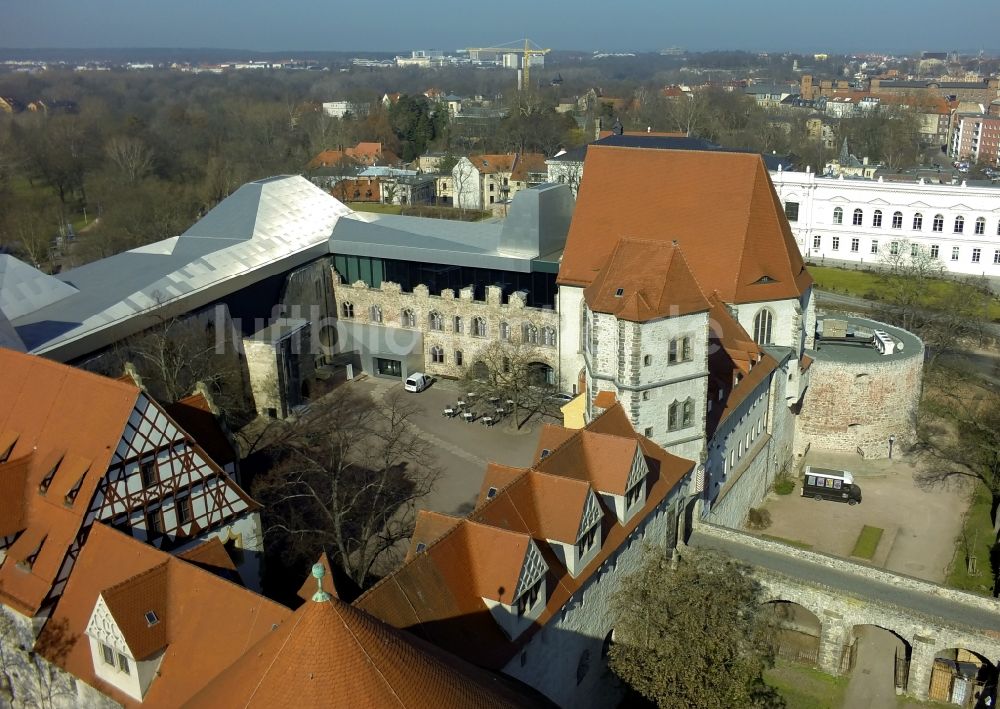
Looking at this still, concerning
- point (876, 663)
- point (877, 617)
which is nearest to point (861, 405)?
point (876, 663)

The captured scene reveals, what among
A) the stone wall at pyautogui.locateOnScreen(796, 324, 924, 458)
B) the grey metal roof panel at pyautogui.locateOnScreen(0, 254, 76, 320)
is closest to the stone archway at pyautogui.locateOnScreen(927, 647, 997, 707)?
the stone wall at pyautogui.locateOnScreen(796, 324, 924, 458)

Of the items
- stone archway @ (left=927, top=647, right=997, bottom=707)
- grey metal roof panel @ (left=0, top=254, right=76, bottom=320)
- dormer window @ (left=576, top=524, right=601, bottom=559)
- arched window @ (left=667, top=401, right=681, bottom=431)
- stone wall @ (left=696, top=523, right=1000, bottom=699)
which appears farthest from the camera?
grey metal roof panel @ (left=0, top=254, right=76, bottom=320)

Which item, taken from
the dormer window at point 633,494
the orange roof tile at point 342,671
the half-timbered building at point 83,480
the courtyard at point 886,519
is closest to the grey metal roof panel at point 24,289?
the half-timbered building at point 83,480

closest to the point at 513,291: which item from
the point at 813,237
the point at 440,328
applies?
the point at 440,328

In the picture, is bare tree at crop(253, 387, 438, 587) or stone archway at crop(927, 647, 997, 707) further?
bare tree at crop(253, 387, 438, 587)

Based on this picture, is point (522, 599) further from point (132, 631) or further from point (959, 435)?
point (959, 435)

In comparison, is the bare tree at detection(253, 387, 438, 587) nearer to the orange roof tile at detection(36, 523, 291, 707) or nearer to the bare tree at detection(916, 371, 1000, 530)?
the orange roof tile at detection(36, 523, 291, 707)
